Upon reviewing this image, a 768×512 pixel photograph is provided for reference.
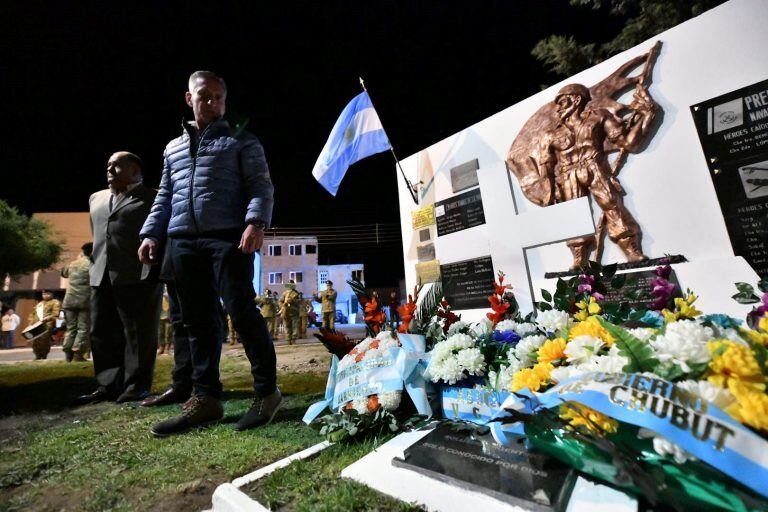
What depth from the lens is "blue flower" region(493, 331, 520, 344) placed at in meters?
1.98

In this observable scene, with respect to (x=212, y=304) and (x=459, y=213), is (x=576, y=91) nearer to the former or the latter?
(x=459, y=213)

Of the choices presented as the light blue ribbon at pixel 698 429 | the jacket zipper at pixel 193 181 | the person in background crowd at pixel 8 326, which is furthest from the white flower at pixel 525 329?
the person in background crowd at pixel 8 326

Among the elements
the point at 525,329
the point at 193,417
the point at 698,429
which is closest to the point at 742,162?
the point at 525,329

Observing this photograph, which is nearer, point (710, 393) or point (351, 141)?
point (710, 393)

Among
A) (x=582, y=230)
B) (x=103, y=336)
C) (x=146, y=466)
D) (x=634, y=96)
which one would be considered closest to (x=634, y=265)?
(x=582, y=230)

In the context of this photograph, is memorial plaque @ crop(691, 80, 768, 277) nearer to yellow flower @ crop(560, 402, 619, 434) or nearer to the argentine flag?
yellow flower @ crop(560, 402, 619, 434)

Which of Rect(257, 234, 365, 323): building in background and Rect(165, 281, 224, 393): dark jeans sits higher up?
Rect(257, 234, 365, 323): building in background

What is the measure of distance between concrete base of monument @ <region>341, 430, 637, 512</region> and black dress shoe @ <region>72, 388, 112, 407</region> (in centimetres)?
298

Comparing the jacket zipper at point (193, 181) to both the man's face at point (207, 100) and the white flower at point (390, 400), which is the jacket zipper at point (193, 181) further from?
the white flower at point (390, 400)

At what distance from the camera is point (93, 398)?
3.18 meters

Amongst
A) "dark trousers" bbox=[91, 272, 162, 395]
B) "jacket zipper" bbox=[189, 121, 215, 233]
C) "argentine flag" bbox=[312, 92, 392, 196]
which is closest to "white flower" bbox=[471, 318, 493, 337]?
"jacket zipper" bbox=[189, 121, 215, 233]

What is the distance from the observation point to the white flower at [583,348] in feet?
4.26

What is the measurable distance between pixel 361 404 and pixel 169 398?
1913 mm

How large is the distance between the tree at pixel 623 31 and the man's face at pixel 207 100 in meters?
6.04
